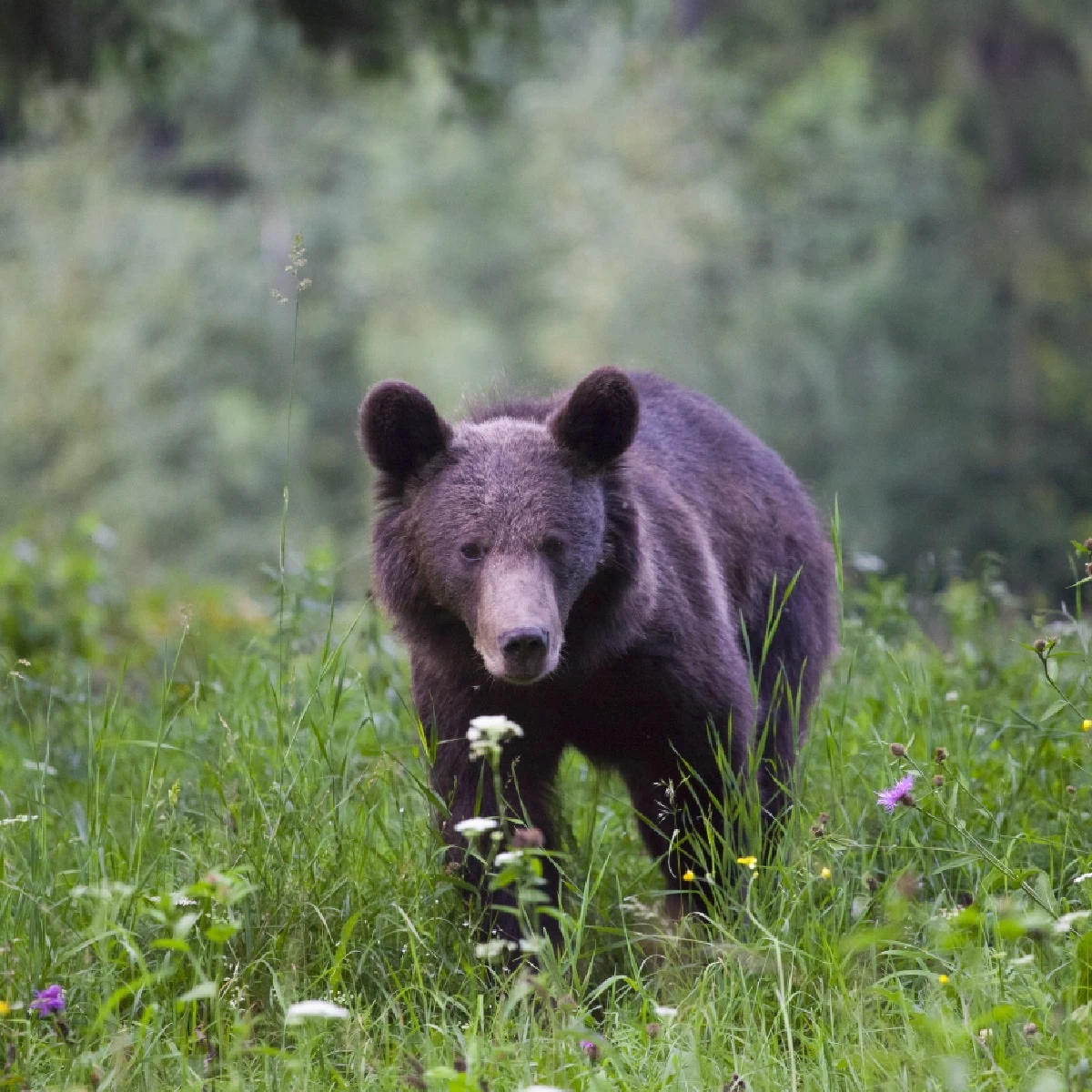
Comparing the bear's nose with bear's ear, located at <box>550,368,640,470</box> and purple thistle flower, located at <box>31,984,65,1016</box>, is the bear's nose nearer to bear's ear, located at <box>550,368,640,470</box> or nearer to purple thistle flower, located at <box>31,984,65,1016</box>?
bear's ear, located at <box>550,368,640,470</box>

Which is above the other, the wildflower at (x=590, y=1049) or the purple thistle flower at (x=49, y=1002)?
the purple thistle flower at (x=49, y=1002)

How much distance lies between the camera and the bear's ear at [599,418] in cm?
473

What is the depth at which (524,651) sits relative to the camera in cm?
424

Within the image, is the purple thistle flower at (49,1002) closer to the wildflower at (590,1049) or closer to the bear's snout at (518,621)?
the wildflower at (590,1049)

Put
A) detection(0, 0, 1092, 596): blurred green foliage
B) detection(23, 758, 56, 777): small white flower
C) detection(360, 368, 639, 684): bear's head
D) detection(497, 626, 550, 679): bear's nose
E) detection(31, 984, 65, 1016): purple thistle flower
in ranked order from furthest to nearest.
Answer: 1. detection(0, 0, 1092, 596): blurred green foliage
2. detection(360, 368, 639, 684): bear's head
3. detection(23, 758, 56, 777): small white flower
4. detection(497, 626, 550, 679): bear's nose
5. detection(31, 984, 65, 1016): purple thistle flower

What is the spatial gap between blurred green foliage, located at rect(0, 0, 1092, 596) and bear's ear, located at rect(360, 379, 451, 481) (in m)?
16.2

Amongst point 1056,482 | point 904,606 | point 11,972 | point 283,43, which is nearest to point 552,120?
point 1056,482

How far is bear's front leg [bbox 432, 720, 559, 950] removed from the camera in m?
4.56

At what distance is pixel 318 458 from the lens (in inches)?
1409

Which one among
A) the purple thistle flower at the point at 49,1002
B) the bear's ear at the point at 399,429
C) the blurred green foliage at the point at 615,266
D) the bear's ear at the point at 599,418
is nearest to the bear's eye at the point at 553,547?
the bear's ear at the point at 599,418

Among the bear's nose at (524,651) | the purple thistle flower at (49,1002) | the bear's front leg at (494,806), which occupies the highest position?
the bear's nose at (524,651)

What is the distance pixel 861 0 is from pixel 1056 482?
8.85 m

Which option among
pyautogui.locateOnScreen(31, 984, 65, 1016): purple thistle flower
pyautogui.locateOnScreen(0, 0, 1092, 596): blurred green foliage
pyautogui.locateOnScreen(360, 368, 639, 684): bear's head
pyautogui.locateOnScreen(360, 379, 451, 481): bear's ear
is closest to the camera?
pyautogui.locateOnScreen(31, 984, 65, 1016): purple thistle flower

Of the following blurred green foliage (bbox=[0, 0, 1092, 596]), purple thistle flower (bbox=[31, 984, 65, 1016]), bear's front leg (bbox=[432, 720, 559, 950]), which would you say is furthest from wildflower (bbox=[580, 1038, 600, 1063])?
blurred green foliage (bbox=[0, 0, 1092, 596])
